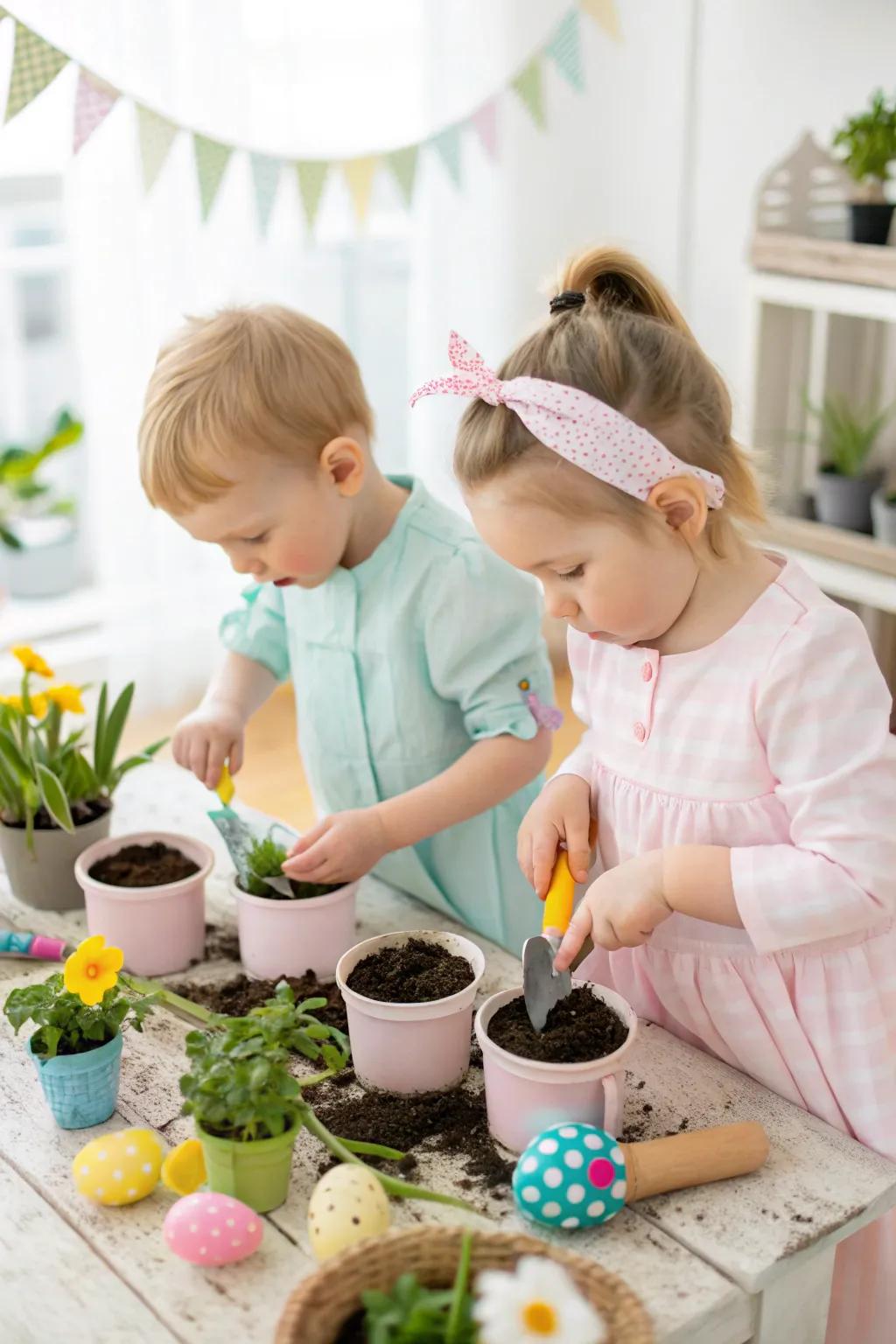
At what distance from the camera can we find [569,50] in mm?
2852

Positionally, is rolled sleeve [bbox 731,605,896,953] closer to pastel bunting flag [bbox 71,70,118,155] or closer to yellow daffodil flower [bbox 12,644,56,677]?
yellow daffodil flower [bbox 12,644,56,677]

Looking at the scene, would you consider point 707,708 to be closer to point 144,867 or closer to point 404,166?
point 144,867

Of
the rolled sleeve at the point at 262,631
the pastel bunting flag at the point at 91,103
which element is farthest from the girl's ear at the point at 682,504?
the pastel bunting flag at the point at 91,103

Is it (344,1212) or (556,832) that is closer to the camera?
(344,1212)

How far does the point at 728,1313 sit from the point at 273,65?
8.48 feet

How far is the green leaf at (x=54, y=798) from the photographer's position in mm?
1371

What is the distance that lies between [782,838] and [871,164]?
1.92 metres

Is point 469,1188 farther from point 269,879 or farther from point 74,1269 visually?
point 269,879

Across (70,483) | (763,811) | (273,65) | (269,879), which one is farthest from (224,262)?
(763,811)

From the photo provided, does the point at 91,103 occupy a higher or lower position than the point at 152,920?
higher

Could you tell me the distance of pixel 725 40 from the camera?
10.5ft

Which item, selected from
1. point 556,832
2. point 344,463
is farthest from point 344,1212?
point 344,463

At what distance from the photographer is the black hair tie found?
1.09m

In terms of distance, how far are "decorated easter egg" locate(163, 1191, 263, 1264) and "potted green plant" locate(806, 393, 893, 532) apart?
2.24m
